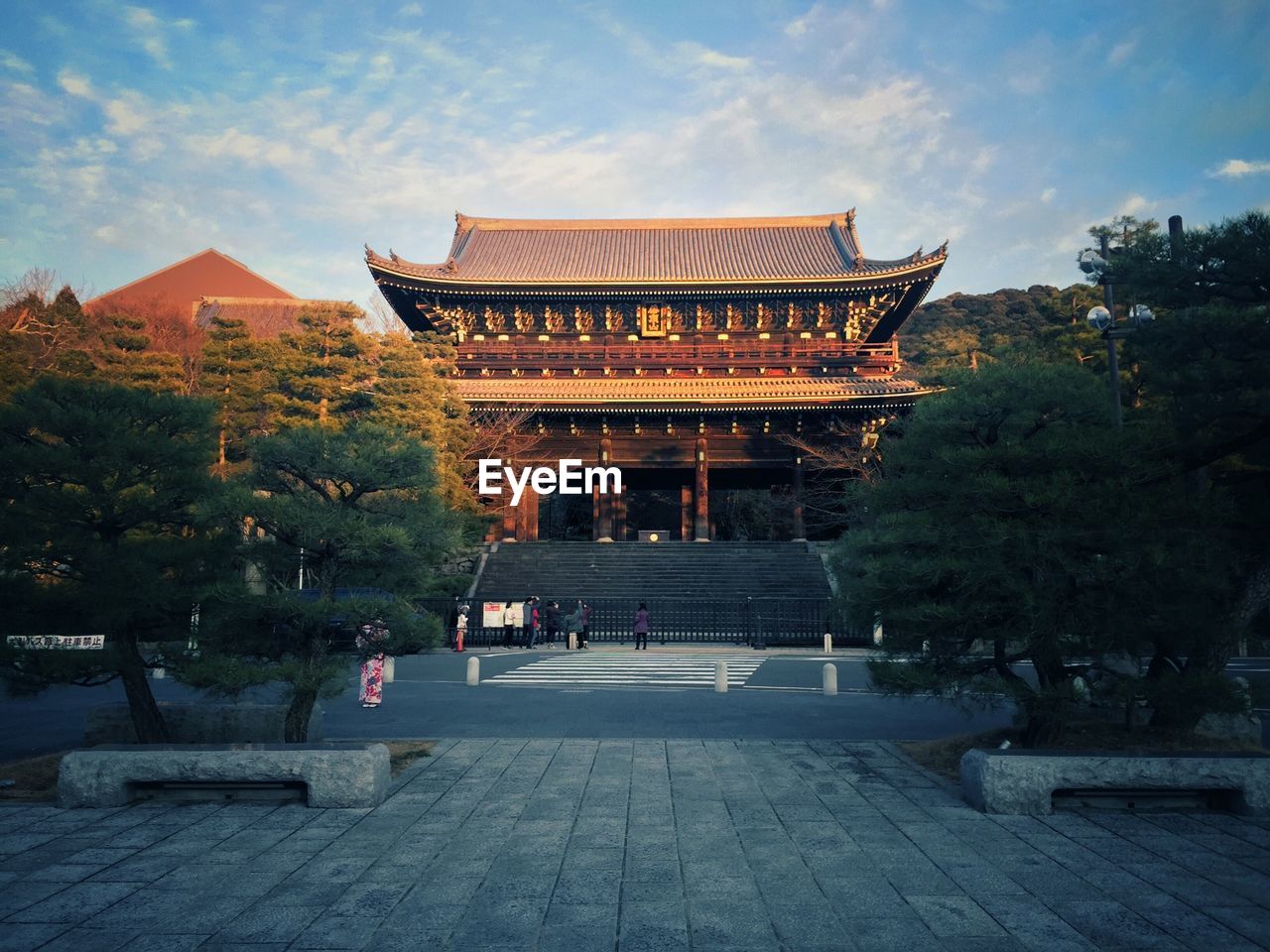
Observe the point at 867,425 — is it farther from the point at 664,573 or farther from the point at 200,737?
the point at 200,737

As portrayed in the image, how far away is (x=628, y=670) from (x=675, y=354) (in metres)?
17.7

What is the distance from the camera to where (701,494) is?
30.2m

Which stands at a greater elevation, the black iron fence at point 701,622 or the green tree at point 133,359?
the green tree at point 133,359

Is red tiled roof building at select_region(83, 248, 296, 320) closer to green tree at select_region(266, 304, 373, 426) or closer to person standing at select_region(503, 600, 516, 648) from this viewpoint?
green tree at select_region(266, 304, 373, 426)

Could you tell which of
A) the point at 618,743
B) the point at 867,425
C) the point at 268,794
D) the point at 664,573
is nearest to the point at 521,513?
the point at 664,573

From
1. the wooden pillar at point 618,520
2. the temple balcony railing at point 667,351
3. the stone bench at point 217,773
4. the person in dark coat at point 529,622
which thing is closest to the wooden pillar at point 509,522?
the wooden pillar at point 618,520

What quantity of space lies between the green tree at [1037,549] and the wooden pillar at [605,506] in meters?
21.9

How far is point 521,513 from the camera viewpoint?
3095cm

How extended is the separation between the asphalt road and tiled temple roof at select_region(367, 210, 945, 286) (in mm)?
18279

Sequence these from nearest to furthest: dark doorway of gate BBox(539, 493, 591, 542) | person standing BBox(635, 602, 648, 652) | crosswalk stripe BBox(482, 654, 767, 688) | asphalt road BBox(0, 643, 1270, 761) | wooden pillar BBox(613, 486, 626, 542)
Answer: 1. asphalt road BBox(0, 643, 1270, 761)
2. crosswalk stripe BBox(482, 654, 767, 688)
3. person standing BBox(635, 602, 648, 652)
4. wooden pillar BBox(613, 486, 626, 542)
5. dark doorway of gate BBox(539, 493, 591, 542)

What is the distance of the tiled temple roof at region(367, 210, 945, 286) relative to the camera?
100 feet

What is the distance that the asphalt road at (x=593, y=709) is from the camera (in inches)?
412

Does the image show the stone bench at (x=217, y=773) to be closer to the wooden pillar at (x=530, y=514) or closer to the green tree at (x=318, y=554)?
the green tree at (x=318, y=554)

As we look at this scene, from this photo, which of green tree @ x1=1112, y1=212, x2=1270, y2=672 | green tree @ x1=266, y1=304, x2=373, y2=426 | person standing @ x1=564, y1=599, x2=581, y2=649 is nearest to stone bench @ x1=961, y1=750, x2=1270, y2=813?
green tree @ x1=1112, y1=212, x2=1270, y2=672
